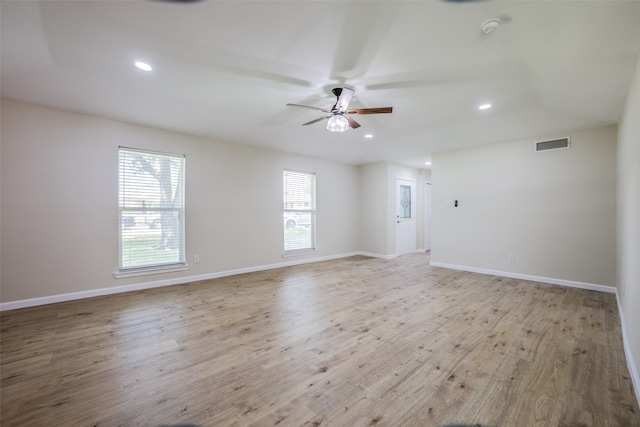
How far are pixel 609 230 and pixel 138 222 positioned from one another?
6775mm

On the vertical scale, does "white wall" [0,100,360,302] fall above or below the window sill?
above

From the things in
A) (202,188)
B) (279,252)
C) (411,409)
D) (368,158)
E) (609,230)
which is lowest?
(411,409)

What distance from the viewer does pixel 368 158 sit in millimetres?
6359

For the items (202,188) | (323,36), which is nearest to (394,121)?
(323,36)

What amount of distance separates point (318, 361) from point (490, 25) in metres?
2.74

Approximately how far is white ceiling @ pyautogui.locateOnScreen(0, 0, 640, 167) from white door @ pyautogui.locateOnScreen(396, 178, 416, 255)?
3217 mm

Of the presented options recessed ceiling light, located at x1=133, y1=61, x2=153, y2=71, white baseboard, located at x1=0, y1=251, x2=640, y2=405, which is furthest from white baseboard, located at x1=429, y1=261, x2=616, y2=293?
recessed ceiling light, located at x1=133, y1=61, x2=153, y2=71

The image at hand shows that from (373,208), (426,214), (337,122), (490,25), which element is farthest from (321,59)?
(426,214)

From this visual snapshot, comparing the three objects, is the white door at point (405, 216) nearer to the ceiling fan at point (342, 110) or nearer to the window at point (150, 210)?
the ceiling fan at point (342, 110)

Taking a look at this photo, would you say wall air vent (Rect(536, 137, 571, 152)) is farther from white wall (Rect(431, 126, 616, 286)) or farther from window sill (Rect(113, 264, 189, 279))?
window sill (Rect(113, 264, 189, 279))

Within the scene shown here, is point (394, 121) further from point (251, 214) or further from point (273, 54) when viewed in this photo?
point (251, 214)

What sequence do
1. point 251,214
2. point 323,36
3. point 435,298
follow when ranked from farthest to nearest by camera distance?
point 251,214 < point 435,298 < point 323,36

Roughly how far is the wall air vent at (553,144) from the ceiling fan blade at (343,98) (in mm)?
3531

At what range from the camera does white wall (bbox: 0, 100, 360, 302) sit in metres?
3.26
